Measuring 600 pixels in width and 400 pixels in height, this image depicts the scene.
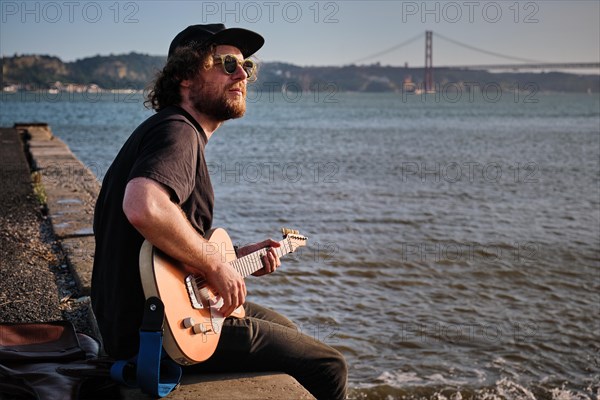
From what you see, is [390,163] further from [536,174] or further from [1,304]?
[1,304]

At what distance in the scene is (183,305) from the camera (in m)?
2.86

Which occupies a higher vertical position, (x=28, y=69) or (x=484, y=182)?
(x=28, y=69)

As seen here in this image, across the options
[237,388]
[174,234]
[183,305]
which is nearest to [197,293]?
[183,305]

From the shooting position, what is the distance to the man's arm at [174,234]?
269 cm

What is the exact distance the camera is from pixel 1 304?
443 cm

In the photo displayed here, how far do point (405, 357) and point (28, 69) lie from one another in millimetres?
67874

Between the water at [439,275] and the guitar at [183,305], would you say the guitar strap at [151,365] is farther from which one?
the water at [439,275]

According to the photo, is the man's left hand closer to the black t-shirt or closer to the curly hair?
the black t-shirt

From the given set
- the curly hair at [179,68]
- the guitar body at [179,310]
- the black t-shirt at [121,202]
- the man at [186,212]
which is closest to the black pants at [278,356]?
the man at [186,212]

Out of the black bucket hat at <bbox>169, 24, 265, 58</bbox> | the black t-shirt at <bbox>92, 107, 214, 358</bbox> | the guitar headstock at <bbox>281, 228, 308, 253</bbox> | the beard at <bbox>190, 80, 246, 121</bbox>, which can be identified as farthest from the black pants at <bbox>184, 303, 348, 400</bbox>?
the black bucket hat at <bbox>169, 24, 265, 58</bbox>

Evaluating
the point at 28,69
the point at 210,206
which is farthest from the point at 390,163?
the point at 28,69

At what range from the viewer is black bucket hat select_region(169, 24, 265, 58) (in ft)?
10.6

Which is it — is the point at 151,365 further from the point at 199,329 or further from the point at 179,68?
the point at 179,68

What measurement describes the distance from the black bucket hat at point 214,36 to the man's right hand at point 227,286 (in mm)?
1020
